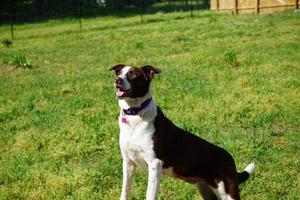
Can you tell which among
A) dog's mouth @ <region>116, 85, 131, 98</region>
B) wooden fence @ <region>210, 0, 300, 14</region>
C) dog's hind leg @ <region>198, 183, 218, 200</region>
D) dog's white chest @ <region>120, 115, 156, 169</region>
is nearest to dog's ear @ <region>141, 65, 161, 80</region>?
dog's mouth @ <region>116, 85, 131, 98</region>

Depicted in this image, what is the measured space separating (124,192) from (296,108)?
5.19 m

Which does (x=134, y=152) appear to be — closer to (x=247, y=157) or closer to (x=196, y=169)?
A: (x=196, y=169)

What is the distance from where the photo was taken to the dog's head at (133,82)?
194 inches

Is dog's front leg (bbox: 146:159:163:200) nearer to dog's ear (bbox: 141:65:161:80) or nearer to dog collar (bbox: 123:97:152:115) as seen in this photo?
dog collar (bbox: 123:97:152:115)

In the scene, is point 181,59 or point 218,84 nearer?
point 218,84

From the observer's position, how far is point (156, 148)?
503 cm

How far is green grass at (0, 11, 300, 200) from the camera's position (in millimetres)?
6820

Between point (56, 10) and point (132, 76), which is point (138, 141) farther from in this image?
point (56, 10)

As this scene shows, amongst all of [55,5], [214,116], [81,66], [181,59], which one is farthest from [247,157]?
[55,5]

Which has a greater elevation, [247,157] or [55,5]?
A: [55,5]

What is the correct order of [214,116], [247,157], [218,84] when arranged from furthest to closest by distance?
[218,84]
[214,116]
[247,157]

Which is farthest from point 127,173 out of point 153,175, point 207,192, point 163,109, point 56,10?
point 56,10

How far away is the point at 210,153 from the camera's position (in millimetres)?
5359

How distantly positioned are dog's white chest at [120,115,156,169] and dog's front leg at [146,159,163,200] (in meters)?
0.06
